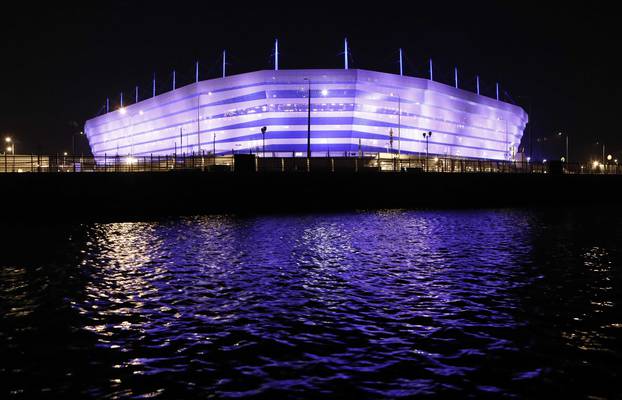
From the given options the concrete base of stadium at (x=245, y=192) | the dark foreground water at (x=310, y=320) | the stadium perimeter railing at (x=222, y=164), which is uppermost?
the stadium perimeter railing at (x=222, y=164)

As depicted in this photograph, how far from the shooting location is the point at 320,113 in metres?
107

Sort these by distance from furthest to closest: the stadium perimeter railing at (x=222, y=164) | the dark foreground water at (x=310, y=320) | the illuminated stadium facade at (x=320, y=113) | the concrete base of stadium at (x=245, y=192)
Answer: the illuminated stadium facade at (x=320, y=113)
the stadium perimeter railing at (x=222, y=164)
the concrete base of stadium at (x=245, y=192)
the dark foreground water at (x=310, y=320)

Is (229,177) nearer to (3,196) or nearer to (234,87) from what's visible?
(3,196)

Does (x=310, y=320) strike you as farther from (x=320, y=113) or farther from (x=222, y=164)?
(x=320, y=113)

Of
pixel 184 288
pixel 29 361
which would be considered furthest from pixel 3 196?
pixel 29 361

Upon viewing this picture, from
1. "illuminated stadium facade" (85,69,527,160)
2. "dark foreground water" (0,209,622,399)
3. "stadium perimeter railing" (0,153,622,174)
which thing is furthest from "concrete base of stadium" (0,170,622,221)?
"illuminated stadium facade" (85,69,527,160)

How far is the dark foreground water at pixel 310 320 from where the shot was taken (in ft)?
28.3

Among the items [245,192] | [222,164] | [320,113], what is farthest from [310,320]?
[320,113]

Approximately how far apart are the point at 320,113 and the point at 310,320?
96.7 metres

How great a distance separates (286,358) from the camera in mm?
9766

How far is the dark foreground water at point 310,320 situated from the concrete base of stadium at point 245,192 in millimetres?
17874

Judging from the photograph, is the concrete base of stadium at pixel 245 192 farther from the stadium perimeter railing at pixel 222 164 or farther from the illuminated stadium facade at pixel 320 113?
the illuminated stadium facade at pixel 320 113

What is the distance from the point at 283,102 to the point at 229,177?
202 feet

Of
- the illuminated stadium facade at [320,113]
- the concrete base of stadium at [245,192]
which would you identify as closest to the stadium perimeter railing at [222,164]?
the concrete base of stadium at [245,192]
